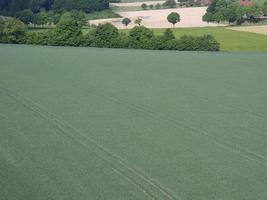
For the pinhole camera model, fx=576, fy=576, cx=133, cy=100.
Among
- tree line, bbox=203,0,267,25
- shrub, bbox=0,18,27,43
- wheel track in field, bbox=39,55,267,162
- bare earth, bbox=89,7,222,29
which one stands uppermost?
wheel track in field, bbox=39,55,267,162

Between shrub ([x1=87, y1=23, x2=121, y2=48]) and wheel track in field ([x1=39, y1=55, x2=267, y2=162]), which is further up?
wheel track in field ([x1=39, y1=55, x2=267, y2=162])

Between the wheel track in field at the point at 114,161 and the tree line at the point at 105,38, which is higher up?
the wheel track in field at the point at 114,161

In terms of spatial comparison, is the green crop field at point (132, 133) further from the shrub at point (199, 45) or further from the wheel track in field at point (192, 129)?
the shrub at point (199, 45)

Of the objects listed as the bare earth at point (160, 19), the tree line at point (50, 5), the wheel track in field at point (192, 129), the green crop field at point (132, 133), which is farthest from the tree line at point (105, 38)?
the tree line at point (50, 5)

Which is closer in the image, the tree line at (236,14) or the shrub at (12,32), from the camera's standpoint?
the shrub at (12,32)

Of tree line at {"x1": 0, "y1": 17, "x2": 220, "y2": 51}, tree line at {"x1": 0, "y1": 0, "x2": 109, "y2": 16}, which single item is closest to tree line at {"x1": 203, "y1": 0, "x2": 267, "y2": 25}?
tree line at {"x1": 0, "y1": 0, "x2": 109, "y2": 16}

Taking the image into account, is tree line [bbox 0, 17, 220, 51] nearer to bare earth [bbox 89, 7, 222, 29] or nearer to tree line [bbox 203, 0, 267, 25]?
bare earth [bbox 89, 7, 222, 29]

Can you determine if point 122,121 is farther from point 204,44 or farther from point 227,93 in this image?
point 204,44

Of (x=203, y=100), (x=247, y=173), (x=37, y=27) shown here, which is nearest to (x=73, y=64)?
(x=203, y=100)
